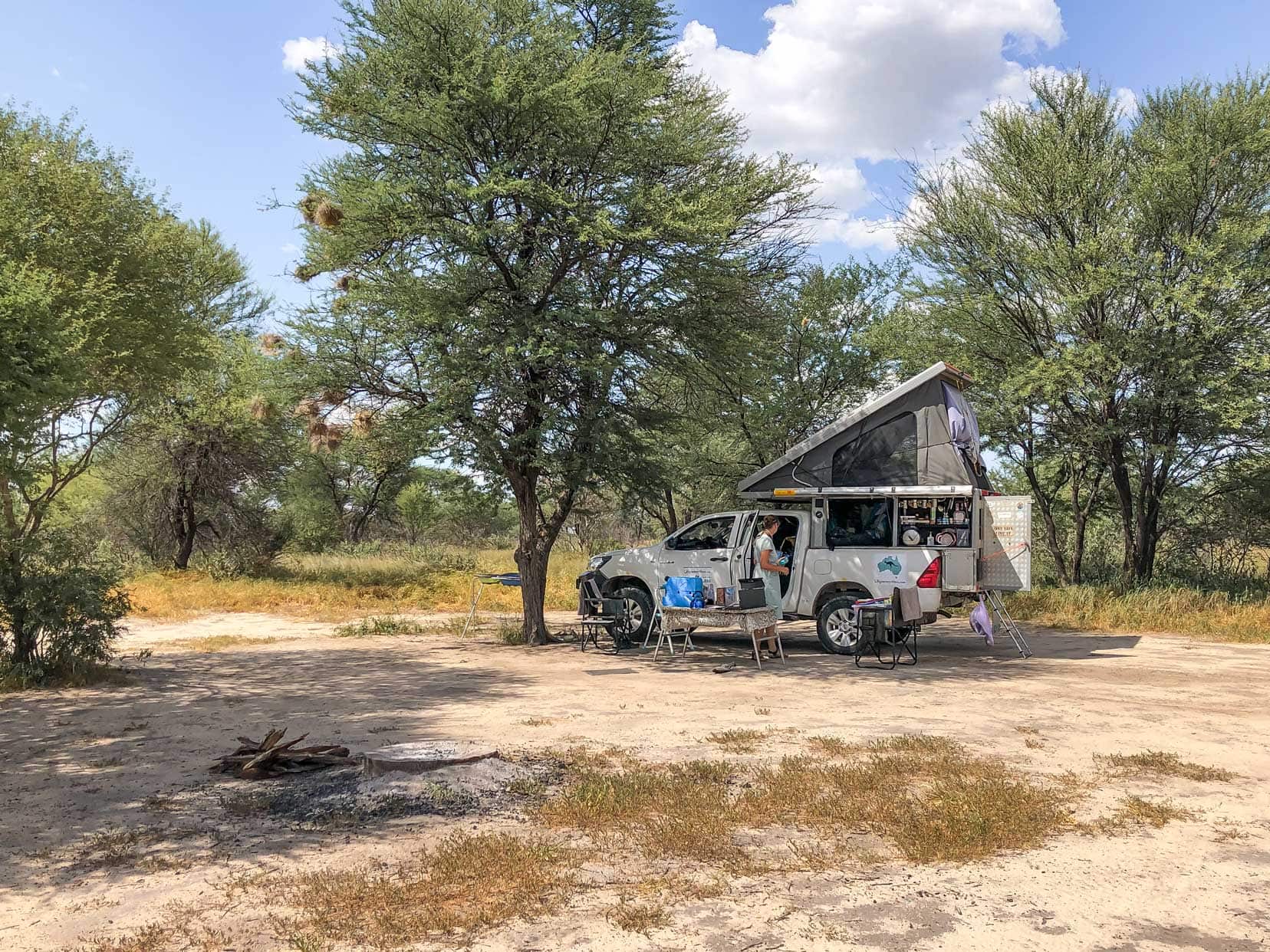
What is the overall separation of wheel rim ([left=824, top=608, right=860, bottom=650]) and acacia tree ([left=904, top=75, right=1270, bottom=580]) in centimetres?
699

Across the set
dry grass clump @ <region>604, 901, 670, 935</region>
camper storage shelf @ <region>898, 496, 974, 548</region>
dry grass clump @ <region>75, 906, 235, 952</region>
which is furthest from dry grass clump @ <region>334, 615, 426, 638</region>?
dry grass clump @ <region>604, 901, 670, 935</region>

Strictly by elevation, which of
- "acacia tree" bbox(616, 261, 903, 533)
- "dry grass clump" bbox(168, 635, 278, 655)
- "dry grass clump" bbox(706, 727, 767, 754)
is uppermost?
"acacia tree" bbox(616, 261, 903, 533)

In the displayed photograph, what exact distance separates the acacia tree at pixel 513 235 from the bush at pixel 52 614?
469cm

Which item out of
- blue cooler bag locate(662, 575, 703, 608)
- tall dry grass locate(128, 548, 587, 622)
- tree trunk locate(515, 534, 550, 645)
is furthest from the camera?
tall dry grass locate(128, 548, 587, 622)

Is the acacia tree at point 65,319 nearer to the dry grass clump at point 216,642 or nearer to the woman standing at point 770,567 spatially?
the dry grass clump at point 216,642

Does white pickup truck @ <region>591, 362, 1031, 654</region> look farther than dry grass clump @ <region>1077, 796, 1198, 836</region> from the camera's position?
Yes

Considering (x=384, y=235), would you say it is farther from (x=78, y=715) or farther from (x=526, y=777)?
(x=526, y=777)

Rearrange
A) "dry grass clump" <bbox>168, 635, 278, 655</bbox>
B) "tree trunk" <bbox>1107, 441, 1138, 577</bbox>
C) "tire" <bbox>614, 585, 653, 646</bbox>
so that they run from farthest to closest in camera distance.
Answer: "tree trunk" <bbox>1107, 441, 1138, 577</bbox>, "dry grass clump" <bbox>168, 635, 278, 655</bbox>, "tire" <bbox>614, 585, 653, 646</bbox>

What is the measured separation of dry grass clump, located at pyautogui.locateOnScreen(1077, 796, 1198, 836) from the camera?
16.2 feet

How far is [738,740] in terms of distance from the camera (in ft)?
23.2

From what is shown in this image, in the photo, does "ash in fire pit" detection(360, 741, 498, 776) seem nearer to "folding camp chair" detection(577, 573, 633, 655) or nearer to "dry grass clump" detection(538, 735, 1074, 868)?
"dry grass clump" detection(538, 735, 1074, 868)

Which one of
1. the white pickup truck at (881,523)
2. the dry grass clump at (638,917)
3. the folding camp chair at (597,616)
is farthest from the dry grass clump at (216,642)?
the dry grass clump at (638,917)

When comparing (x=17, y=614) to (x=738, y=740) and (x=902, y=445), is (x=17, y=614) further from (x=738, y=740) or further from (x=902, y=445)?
(x=902, y=445)

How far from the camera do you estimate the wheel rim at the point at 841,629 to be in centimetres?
1223
